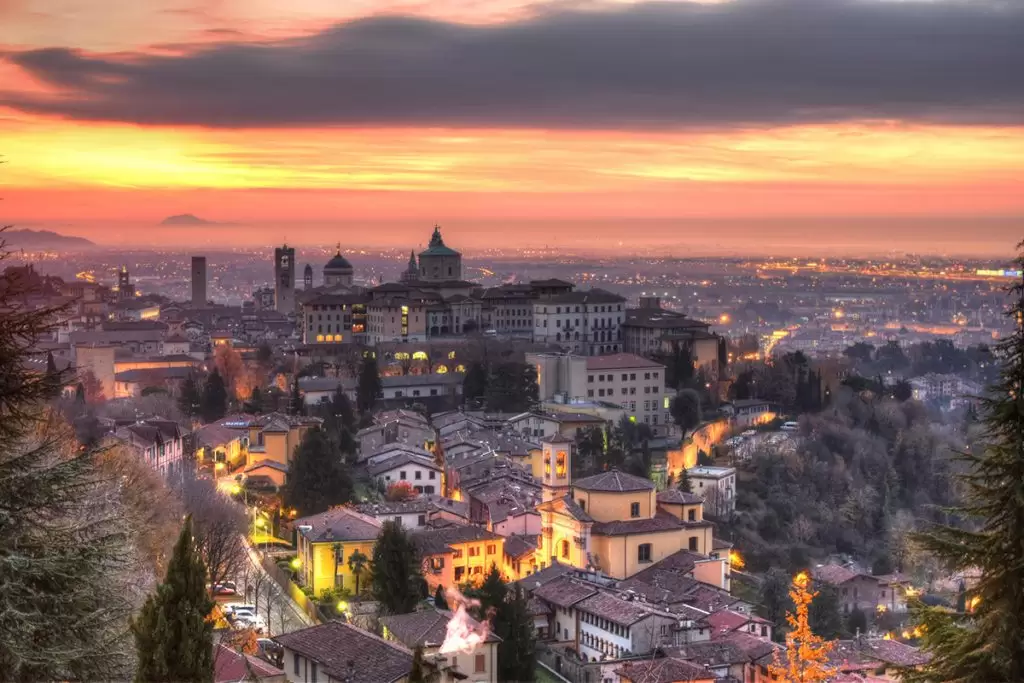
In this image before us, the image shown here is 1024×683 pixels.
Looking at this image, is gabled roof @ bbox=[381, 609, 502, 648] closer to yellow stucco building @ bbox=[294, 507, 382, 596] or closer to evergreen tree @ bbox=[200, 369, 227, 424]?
yellow stucco building @ bbox=[294, 507, 382, 596]

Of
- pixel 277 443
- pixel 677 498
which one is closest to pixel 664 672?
pixel 677 498

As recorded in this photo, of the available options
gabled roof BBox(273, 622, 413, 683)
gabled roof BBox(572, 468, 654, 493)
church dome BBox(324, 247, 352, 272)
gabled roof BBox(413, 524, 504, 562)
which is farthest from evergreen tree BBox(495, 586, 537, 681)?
church dome BBox(324, 247, 352, 272)

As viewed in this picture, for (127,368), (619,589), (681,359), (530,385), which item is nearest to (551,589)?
(619,589)

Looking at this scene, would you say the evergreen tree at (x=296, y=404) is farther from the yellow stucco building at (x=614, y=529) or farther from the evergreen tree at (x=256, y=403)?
the yellow stucco building at (x=614, y=529)

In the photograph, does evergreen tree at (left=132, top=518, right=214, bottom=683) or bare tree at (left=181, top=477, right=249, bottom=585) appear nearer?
evergreen tree at (left=132, top=518, right=214, bottom=683)

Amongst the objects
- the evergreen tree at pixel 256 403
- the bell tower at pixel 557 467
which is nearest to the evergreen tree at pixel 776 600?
the bell tower at pixel 557 467
